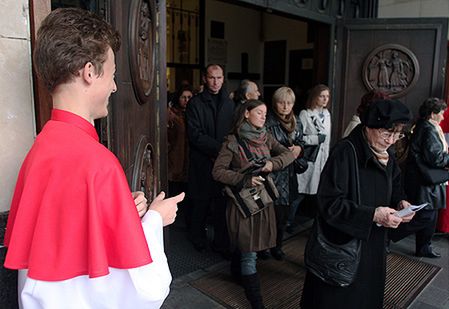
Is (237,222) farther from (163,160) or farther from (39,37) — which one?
(39,37)

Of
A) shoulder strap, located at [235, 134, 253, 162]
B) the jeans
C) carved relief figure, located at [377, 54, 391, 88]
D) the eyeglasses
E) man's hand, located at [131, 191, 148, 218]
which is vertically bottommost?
the jeans

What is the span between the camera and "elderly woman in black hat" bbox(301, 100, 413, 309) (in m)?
1.91

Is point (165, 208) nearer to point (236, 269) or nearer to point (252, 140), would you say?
point (252, 140)

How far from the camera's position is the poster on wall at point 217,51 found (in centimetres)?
695

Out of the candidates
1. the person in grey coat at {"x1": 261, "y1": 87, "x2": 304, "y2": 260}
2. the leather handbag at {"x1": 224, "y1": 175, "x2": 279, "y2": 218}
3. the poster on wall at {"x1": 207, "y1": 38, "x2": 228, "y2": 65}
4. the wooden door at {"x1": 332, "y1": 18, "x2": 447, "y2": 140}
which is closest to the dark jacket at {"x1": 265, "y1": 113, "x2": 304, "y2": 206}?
the person in grey coat at {"x1": 261, "y1": 87, "x2": 304, "y2": 260}

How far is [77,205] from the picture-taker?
3.09ft

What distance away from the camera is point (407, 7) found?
5379mm

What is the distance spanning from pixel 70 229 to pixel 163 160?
1817 millimetres

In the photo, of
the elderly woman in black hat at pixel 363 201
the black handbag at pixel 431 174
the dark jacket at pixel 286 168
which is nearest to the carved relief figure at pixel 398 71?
the black handbag at pixel 431 174

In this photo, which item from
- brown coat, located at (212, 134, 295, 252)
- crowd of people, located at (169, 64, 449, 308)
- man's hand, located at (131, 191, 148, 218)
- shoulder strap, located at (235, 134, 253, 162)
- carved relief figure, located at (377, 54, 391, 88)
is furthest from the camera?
carved relief figure, located at (377, 54, 391, 88)

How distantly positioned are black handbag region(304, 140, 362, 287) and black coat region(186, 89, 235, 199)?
1651 mm

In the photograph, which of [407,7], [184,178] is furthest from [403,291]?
[407,7]

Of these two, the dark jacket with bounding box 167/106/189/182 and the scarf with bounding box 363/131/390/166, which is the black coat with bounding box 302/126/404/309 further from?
the dark jacket with bounding box 167/106/189/182

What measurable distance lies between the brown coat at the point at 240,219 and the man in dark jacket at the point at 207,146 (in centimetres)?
79
